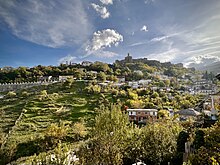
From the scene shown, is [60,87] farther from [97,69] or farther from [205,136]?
[205,136]

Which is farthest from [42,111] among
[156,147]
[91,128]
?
[156,147]

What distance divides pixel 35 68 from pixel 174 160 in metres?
76.9

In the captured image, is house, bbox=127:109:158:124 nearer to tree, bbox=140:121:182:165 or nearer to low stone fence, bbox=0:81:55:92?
tree, bbox=140:121:182:165

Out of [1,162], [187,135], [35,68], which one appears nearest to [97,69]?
[35,68]

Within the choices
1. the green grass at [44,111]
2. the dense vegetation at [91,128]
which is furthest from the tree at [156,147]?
the green grass at [44,111]

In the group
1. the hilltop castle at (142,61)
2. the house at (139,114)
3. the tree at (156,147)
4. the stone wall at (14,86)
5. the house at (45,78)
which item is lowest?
the house at (139,114)

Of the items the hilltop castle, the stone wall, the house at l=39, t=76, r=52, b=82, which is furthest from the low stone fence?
the hilltop castle

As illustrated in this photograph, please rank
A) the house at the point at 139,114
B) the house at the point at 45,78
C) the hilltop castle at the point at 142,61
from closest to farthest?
the house at the point at 139,114 → the house at the point at 45,78 → the hilltop castle at the point at 142,61

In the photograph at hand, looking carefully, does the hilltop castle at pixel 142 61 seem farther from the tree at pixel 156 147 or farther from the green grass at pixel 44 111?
the tree at pixel 156 147

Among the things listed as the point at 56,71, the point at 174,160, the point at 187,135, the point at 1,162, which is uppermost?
the point at 56,71

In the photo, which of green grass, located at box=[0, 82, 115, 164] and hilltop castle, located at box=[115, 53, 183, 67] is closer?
green grass, located at box=[0, 82, 115, 164]

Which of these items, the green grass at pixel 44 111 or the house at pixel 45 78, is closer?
the green grass at pixel 44 111

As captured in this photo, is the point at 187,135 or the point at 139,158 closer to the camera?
the point at 139,158

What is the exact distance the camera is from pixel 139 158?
11.9 m
